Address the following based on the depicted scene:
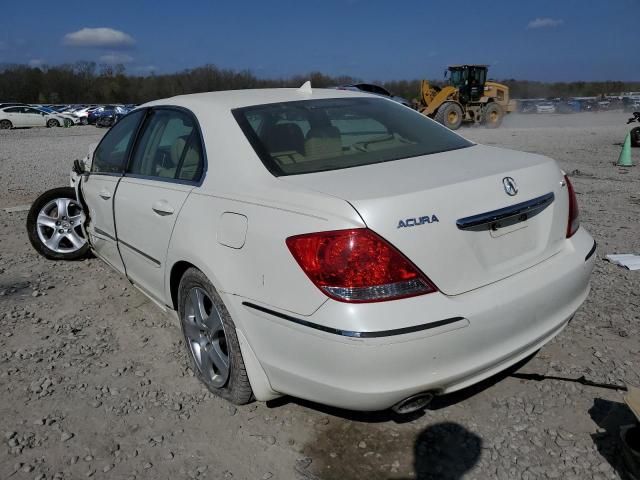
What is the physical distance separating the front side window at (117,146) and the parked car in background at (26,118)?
1275 inches

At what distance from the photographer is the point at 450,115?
77.3 feet

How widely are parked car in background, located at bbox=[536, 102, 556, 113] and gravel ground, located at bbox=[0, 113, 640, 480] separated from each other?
150 ft

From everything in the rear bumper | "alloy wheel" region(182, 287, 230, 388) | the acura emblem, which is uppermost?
the acura emblem

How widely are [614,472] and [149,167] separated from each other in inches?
118

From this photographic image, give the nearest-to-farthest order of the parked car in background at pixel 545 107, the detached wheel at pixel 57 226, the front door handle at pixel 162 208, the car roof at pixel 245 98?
the front door handle at pixel 162 208
the car roof at pixel 245 98
the detached wheel at pixel 57 226
the parked car in background at pixel 545 107

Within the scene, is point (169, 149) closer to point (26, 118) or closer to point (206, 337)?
point (206, 337)

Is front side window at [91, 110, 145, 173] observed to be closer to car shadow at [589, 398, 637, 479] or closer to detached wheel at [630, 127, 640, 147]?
car shadow at [589, 398, 637, 479]

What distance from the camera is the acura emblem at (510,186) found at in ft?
7.61

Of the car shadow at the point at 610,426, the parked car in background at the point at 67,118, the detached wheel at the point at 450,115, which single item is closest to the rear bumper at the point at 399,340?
the car shadow at the point at 610,426

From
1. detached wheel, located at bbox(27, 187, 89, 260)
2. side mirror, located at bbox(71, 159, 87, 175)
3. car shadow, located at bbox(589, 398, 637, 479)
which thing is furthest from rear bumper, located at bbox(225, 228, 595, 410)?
detached wheel, located at bbox(27, 187, 89, 260)

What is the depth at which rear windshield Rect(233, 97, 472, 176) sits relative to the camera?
2637 millimetres

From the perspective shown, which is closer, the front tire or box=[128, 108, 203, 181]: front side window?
the front tire

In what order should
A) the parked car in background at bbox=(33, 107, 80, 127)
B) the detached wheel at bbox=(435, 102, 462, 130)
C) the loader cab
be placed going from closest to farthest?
1. the detached wheel at bbox=(435, 102, 462, 130)
2. the loader cab
3. the parked car in background at bbox=(33, 107, 80, 127)

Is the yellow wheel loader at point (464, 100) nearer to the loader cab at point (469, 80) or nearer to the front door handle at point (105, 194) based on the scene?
the loader cab at point (469, 80)
